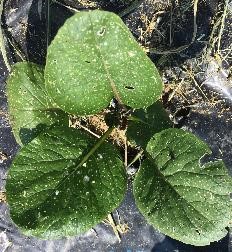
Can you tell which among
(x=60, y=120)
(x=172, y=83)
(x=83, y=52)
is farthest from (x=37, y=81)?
(x=172, y=83)

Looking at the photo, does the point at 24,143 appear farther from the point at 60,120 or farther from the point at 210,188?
the point at 210,188

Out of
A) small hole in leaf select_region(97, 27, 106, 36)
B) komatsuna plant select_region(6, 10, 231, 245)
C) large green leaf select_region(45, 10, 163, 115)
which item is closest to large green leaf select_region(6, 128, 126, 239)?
komatsuna plant select_region(6, 10, 231, 245)

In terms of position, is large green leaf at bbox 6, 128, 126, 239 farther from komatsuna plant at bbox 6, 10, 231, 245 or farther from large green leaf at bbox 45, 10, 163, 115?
large green leaf at bbox 45, 10, 163, 115

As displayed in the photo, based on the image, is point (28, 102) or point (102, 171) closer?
point (102, 171)

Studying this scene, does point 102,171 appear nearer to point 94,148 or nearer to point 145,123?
point 94,148

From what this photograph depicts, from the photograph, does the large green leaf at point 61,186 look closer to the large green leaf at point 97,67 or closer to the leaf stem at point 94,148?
the leaf stem at point 94,148

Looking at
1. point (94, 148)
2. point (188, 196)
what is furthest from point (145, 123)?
point (188, 196)
